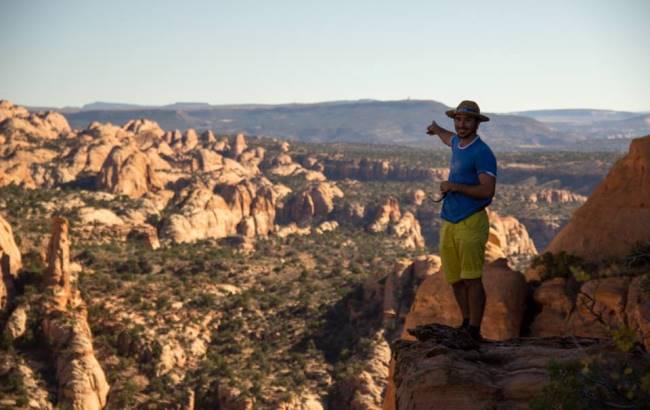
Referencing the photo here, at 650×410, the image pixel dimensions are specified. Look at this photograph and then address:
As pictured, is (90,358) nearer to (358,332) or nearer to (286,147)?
(358,332)

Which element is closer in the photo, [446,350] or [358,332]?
[446,350]

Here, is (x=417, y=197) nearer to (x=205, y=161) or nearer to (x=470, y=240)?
(x=205, y=161)

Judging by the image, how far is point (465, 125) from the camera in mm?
10531

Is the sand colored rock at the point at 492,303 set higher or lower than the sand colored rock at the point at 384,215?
higher

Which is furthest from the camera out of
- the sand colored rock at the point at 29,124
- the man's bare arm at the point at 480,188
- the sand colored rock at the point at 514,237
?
the sand colored rock at the point at 29,124

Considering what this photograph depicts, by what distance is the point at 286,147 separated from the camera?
174 meters

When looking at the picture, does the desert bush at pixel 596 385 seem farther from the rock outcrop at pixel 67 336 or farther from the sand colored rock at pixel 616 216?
the rock outcrop at pixel 67 336

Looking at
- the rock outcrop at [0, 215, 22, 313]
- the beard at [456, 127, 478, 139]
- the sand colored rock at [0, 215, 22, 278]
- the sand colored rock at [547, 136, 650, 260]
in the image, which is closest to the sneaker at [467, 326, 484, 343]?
the beard at [456, 127, 478, 139]

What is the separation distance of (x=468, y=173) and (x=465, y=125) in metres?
0.64

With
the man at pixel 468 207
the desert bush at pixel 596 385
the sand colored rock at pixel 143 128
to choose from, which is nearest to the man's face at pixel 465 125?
the man at pixel 468 207

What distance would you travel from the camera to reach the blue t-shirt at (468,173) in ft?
34.1

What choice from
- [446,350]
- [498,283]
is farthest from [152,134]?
[446,350]

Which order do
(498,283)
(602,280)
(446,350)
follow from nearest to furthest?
1. (446,350)
2. (602,280)
3. (498,283)

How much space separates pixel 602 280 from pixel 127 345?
32.1 metres
